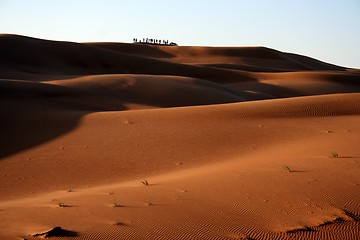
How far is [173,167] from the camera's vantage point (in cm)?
1074

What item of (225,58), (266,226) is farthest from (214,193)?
(225,58)

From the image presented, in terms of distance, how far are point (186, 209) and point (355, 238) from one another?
1885 mm

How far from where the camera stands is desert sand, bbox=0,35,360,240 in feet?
19.4

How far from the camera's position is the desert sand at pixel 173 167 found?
5.93 metres

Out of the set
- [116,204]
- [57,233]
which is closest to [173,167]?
[116,204]

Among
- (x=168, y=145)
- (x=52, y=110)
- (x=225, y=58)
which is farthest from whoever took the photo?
(x=225, y=58)

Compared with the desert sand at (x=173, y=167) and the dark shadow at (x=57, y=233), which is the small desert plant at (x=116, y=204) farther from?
the dark shadow at (x=57, y=233)

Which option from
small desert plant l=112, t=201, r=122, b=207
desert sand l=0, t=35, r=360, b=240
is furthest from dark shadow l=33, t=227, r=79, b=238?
small desert plant l=112, t=201, r=122, b=207

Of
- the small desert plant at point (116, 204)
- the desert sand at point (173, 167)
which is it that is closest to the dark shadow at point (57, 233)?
the desert sand at point (173, 167)

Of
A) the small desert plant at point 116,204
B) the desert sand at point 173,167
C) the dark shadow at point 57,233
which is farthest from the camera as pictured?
the small desert plant at point 116,204

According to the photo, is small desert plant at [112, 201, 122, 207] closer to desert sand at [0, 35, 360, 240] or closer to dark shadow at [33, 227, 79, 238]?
desert sand at [0, 35, 360, 240]

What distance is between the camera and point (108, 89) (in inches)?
1034

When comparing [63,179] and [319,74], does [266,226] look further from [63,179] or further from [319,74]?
[319,74]

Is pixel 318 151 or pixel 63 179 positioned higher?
pixel 318 151
